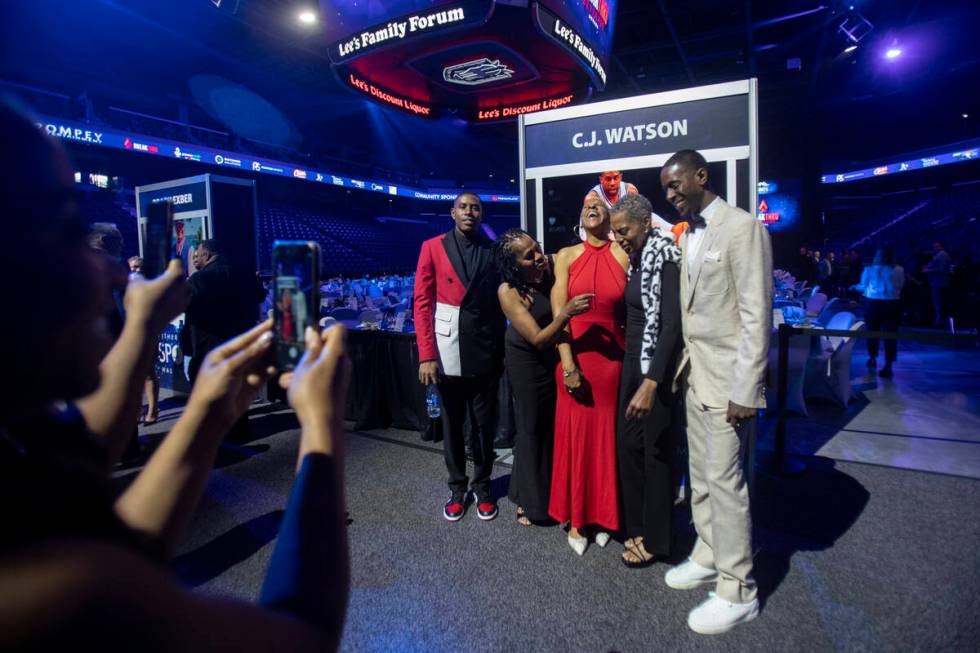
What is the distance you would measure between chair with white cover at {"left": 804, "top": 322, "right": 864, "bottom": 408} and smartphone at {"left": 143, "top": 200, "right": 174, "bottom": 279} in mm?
5999

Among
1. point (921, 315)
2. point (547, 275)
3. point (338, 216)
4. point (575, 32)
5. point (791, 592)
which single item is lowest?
point (791, 592)

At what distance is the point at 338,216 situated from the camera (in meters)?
29.4

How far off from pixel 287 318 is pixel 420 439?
4086mm

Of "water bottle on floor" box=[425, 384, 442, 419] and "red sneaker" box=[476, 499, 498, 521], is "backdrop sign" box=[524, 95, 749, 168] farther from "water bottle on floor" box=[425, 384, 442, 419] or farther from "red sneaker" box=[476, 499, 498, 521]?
"red sneaker" box=[476, 499, 498, 521]

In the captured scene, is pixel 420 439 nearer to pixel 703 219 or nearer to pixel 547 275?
pixel 547 275

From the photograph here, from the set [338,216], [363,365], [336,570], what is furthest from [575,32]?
[338,216]

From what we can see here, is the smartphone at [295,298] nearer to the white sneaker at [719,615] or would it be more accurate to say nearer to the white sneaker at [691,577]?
the white sneaker at [719,615]

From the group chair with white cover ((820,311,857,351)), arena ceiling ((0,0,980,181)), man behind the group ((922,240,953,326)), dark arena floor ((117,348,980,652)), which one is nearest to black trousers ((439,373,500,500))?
dark arena floor ((117,348,980,652))

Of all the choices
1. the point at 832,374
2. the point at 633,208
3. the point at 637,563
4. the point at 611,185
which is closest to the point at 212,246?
the point at 611,185

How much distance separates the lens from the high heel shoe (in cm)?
285

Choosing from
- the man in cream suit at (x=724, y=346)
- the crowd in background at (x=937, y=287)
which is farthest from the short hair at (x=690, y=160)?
the crowd in background at (x=937, y=287)

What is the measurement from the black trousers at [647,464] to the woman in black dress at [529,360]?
1.56ft

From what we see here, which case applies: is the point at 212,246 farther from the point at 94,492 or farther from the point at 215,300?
the point at 94,492

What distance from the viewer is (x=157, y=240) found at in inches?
46.2
